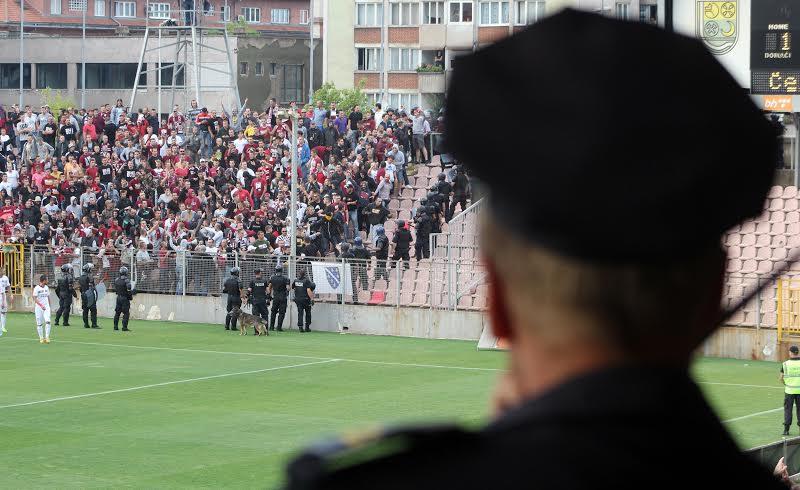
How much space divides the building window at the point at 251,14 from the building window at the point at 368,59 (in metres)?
28.7

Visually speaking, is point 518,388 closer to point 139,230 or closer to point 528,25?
point 528,25

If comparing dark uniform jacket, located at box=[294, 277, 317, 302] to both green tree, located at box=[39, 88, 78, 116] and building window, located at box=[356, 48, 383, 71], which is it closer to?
green tree, located at box=[39, 88, 78, 116]

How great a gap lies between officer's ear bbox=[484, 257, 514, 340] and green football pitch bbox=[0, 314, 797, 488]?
12.2 meters

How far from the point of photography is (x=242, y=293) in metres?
33.2

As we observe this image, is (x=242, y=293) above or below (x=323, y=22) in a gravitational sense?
below

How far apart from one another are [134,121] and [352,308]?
13020 millimetres

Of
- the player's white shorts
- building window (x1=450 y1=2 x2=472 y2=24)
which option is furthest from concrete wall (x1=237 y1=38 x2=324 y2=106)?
the player's white shorts

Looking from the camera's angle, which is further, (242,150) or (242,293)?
(242,150)

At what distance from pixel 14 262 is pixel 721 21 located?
67.4ft

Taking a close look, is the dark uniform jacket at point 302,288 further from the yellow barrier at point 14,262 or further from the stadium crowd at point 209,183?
the yellow barrier at point 14,262

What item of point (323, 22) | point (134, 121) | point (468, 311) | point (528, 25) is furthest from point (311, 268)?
point (323, 22)

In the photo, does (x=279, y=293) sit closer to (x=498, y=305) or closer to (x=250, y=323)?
(x=250, y=323)

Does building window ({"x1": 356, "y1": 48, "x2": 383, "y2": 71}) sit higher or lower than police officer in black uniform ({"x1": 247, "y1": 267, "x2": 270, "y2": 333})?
higher

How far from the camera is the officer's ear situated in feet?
4.42
